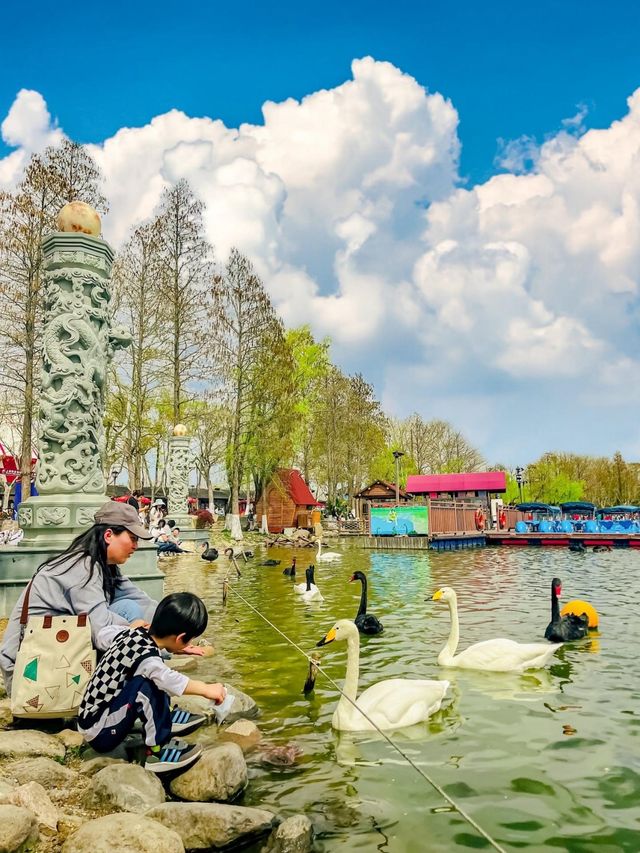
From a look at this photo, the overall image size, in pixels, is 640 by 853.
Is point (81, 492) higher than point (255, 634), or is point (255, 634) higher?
point (81, 492)

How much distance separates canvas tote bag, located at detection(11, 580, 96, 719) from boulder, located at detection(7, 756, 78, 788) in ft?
1.42

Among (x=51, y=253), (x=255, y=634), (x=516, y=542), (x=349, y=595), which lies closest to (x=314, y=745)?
(x=255, y=634)

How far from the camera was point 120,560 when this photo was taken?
500 centimetres

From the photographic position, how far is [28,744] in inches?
177

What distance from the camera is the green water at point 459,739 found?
13.0ft

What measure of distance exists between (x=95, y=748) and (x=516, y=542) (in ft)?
111

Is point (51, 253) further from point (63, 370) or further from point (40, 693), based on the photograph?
point (40, 693)

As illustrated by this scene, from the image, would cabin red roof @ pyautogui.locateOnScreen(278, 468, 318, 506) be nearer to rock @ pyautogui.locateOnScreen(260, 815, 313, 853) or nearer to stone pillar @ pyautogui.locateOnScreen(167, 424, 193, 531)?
stone pillar @ pyautogui.locateOnScreen(167, 424, 193, 531)

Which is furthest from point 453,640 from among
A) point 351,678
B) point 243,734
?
point 243,734

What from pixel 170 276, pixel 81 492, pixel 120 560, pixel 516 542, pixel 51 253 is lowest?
pixel 516 542

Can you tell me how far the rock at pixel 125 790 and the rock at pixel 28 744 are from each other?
27.3 inches

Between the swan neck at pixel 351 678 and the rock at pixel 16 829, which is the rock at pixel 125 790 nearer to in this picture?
the rock at pixel 16 829

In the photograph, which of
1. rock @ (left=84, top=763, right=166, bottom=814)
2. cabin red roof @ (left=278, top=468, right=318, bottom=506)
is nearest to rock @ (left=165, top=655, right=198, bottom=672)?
rock @ (left=84, top=763, right=166, bottom=814)

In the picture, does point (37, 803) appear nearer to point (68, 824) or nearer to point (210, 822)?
point (68, 824)
